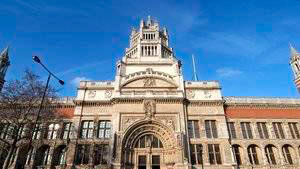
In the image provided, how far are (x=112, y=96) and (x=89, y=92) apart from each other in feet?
13.3

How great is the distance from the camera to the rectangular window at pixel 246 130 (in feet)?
119

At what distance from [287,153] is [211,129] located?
1227 cm

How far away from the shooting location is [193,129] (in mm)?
35594

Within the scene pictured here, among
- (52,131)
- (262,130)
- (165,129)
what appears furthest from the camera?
(262,130)

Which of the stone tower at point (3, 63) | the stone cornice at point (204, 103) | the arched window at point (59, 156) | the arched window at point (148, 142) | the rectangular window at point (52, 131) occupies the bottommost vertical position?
the arched window at point (59, 156)

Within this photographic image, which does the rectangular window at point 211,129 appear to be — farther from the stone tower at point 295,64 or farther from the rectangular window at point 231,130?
the stone tower at point 295,64

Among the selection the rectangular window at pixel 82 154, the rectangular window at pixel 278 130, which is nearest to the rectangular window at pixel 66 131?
the rectangular window at pixel 82 154

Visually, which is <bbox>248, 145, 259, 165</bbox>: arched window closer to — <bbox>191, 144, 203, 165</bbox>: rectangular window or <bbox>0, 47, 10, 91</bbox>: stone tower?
<bbox>191, 144, 203, 165</bbox>: rectangular window

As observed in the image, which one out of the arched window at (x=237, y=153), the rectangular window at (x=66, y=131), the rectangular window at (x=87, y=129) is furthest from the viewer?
the rectangular window at (x=66, y=131)

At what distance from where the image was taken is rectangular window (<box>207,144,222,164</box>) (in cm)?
3341

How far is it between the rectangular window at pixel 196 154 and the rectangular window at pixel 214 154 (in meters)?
1.35

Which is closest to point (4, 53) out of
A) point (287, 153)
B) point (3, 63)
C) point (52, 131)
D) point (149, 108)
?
point (3, 63)

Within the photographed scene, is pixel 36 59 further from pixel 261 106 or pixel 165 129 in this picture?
pixel 261 106

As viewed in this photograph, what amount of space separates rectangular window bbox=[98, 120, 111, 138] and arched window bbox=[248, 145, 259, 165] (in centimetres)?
2182
